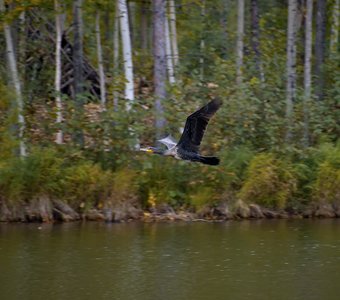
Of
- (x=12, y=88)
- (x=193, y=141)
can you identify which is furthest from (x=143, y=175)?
(x=193, y=141)

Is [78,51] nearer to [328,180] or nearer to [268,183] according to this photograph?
[268,183]

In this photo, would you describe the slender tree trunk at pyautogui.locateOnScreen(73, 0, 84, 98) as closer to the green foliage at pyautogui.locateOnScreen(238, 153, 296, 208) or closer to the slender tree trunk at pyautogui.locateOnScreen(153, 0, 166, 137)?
the slender tree trunk at pyautogui.locateOnScreen(153, 0, 166, 137)

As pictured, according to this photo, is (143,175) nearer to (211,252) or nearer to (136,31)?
(211,252)

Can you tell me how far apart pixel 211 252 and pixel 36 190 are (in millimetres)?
4416

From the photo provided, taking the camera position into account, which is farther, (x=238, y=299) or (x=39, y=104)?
(x=39, y=104)

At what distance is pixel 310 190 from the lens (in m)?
19.1

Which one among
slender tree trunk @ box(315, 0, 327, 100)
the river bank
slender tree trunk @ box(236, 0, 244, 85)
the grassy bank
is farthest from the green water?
slender tree trunk @ box(315, 0, 327, 100)

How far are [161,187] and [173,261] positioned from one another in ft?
12.8

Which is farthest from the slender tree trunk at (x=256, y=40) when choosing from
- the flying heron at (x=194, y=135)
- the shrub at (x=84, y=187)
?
the flying heron at (x=194, y=135)

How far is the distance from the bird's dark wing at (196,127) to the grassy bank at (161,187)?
176 inches

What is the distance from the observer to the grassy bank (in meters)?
18.6

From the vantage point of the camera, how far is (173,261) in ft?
49.9

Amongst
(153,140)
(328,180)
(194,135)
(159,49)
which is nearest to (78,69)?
(159,49)

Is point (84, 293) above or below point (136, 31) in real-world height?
below
